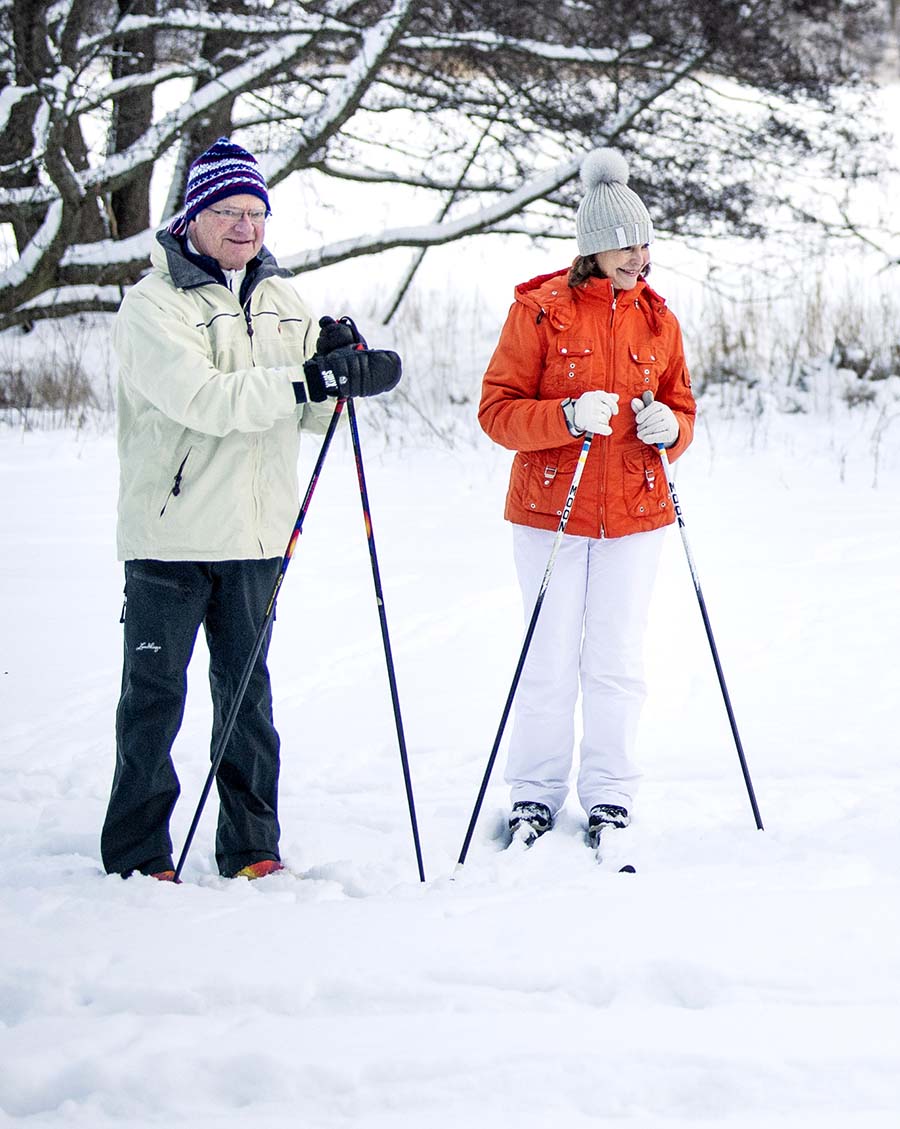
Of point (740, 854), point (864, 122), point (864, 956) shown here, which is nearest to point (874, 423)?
point (864, 122)

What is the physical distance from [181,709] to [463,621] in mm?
2366

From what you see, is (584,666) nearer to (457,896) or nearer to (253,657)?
(457,896)

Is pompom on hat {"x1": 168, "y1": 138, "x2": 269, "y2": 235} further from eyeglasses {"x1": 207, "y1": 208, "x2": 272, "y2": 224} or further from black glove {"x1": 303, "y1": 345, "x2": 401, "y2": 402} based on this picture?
black glove {"x1": 303, "y1": 345, "x2": 401, "y2": 402}

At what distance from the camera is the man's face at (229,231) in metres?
2.92

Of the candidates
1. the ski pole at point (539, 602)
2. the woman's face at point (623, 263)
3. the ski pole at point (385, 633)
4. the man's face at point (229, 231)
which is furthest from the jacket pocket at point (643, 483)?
the man's face at point (229, 231)

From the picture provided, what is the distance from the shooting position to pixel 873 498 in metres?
7.22

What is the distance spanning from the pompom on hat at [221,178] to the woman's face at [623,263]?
90 cm

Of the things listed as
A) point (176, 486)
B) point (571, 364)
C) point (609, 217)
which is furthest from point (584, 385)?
point (176, 486)

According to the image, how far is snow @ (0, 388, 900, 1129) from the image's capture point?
6.85 feet

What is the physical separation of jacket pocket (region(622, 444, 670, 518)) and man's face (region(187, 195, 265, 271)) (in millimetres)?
1107

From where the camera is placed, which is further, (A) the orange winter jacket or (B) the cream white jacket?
(A) the orange winter jacket

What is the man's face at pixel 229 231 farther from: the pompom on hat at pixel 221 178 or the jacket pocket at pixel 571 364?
the jacket pocket at pixel 571 364

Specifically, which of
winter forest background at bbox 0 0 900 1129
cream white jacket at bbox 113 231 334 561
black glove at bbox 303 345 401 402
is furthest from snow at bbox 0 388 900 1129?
black glove at bbox 303 345 401 402

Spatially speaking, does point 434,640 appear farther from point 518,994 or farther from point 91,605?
point 518,994
